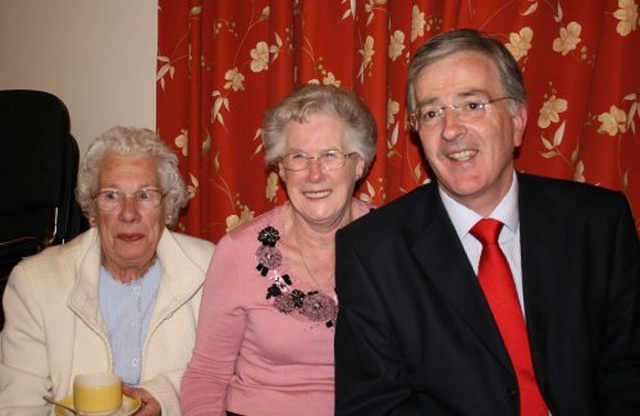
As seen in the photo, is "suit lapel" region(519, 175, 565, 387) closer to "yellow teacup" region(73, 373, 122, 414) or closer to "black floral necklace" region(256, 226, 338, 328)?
"black floral necklace" region(256, 226, 338, 328)

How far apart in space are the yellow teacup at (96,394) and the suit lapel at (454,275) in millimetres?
920

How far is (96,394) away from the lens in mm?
1585

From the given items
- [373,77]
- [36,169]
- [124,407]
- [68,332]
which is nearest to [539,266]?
[373,77]

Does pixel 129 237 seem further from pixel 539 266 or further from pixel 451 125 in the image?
pixel 539 266

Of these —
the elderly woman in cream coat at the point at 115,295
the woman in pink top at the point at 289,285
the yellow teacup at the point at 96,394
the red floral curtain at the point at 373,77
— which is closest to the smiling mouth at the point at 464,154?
the woman in pink top at the point at 289,285

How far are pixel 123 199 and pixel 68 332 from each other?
476 millimetres

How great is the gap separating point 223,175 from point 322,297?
807 millimetres

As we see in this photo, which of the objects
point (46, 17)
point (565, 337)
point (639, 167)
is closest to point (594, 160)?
point (639, 167)

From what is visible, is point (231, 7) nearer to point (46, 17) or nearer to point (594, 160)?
point (46, 17)

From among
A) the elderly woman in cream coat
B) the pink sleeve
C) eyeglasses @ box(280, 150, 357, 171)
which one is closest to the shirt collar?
eyeglasses @ box(280, 150, 357, 171)

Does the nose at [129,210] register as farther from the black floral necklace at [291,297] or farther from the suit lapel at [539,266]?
the suit lapel at [539,266]

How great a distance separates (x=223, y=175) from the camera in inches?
95.9

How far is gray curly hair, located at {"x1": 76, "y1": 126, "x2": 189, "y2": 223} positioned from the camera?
204cm

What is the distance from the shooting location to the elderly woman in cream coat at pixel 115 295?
1912 mm
